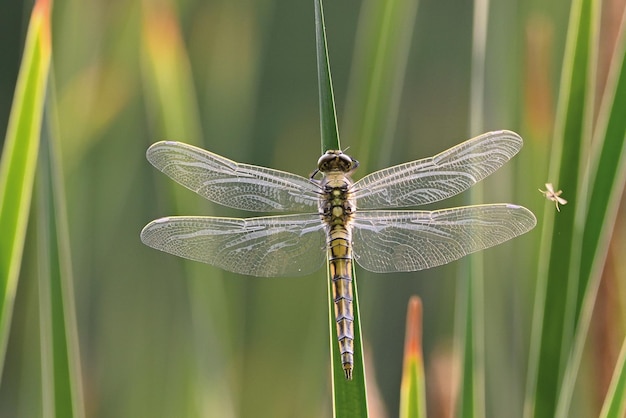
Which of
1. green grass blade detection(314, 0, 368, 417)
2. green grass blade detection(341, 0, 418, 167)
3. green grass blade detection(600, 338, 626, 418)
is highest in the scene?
green grass blade detection(341, 0, 418, 167)

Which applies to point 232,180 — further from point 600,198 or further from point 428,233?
point 600,198

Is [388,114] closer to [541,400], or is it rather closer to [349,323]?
[349,323]

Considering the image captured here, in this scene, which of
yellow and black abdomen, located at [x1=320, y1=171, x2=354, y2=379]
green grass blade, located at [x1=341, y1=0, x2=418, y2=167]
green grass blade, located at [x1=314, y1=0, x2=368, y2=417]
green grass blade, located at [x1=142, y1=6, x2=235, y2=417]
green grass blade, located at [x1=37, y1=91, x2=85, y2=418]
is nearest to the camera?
green grass blade, located at [x1=314, y1=0, x2=368, y2=417]

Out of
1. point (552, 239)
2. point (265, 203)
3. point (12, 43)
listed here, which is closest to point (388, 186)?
point (265, 203)

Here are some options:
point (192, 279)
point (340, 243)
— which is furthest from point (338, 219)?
point (192, 279)

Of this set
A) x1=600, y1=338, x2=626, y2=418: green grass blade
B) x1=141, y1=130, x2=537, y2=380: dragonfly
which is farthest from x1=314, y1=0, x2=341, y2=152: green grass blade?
x1=600, y1=338, x2=626, y2=418: green grass blade

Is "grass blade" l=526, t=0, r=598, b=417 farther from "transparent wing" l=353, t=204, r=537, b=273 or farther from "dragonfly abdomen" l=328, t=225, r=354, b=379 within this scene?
"dragonfly abdomen" l=328, t=225, r=354, b=379

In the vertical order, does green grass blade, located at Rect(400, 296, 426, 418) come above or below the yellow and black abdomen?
below
